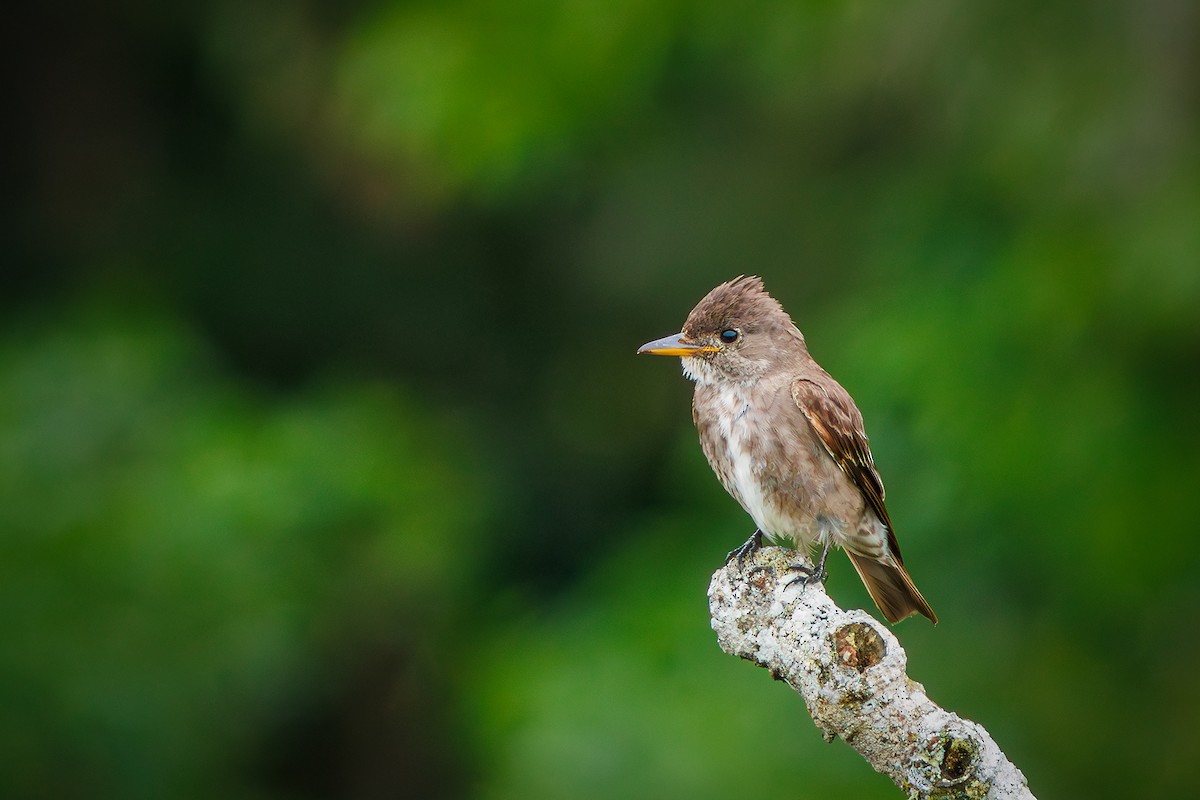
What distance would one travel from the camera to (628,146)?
8.02m

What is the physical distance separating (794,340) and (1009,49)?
3007 mm

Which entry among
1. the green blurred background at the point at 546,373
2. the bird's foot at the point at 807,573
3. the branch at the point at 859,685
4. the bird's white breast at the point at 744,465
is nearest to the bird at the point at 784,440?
the bird's white breast at the point at 744,465

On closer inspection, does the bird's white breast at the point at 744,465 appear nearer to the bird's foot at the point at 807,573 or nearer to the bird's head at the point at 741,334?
the bird's head at the point at 741,334

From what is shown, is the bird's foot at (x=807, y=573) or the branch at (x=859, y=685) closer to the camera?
the branch at (x=859, y=685)

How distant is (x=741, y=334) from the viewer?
14.2 feet

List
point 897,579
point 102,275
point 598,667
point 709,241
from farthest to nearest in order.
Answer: point 102,275 < point 709,241 < point 598,667 < point 897,579

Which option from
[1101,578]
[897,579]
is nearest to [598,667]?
[1101,578]

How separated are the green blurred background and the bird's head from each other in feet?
7.02

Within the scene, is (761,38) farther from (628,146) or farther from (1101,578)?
(1101,578)

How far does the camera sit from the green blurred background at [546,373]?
6324 mm

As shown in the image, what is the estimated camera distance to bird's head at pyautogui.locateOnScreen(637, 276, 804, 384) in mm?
4297

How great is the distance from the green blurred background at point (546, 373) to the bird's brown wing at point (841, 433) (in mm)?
2106

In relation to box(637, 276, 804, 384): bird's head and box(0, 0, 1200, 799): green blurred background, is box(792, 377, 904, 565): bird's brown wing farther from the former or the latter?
box(0, 0, 1200, 799): green blurred background

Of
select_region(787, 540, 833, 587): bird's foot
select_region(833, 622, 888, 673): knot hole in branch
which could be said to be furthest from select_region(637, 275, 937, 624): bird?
select_region(833, 622, 888, 673): knot hole in branch
